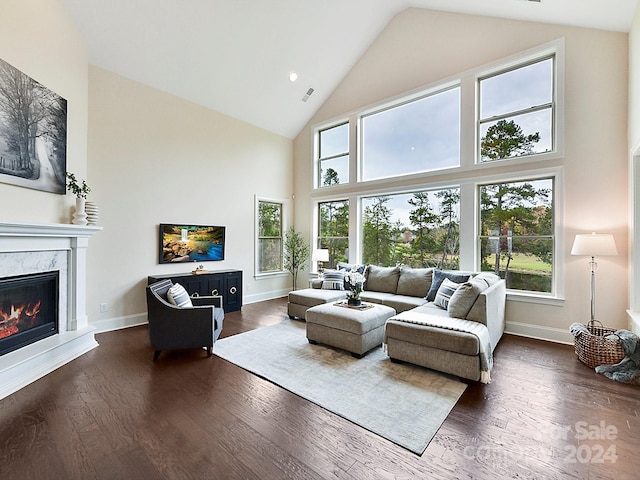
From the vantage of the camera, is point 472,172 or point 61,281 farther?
point 472,172

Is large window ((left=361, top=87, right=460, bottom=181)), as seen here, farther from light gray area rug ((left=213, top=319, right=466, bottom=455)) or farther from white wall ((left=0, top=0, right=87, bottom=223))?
white wall ((left=0, top=0, right=87, bottom=223))

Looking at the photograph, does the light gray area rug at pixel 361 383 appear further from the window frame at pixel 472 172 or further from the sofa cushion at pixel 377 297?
the window frame at pixel 472 172

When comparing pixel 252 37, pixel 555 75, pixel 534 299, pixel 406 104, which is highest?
pixel 252 37

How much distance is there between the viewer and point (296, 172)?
7473 millimetres

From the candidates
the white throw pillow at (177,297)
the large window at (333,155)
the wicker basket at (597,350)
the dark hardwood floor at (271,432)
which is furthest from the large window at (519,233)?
the white throw pillow at (177,297)

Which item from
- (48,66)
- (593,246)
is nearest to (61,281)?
(48,66)

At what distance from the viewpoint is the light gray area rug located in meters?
2.22

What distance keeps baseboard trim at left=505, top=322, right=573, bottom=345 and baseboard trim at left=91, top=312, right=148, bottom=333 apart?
5.80 m

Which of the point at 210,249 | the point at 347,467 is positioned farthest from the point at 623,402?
the point at 210,249

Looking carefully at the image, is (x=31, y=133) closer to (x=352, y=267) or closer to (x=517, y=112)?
(x=352, y=267)

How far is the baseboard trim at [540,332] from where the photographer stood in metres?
3.98

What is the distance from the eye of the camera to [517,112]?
449 centimetres

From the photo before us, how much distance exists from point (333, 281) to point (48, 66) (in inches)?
191

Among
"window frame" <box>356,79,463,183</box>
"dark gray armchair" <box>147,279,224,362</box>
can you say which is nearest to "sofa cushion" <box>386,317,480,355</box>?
"dark gray armchair" <box>147,279,224,362</box>
